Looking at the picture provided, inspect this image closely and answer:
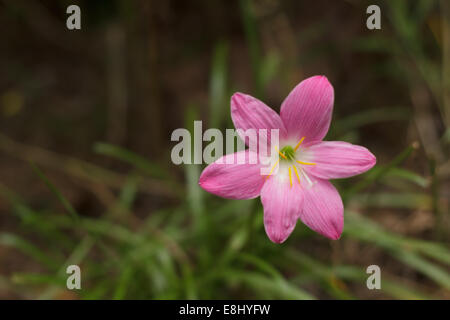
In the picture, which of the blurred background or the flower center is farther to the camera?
the blurred background

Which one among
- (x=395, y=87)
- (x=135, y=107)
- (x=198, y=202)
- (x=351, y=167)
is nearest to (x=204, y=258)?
(x=198, y=202)

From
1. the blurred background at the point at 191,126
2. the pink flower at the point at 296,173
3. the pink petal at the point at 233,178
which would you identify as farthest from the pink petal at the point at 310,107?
the blurred background at the point at 191,126

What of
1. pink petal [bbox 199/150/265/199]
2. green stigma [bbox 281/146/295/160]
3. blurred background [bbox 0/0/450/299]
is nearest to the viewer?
pink petal [bbox 199/150/265/199]

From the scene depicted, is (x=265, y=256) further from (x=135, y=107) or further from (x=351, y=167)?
(x=135, y=107)

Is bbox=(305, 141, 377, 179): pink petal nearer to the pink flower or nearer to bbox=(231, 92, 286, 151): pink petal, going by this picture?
the pink flower

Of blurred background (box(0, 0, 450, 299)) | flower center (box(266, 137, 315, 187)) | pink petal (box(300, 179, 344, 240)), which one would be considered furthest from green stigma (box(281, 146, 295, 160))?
blurred background (box(0, 0, 450, 299))
